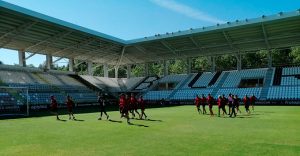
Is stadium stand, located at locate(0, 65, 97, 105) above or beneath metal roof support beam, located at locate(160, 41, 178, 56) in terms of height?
beneath

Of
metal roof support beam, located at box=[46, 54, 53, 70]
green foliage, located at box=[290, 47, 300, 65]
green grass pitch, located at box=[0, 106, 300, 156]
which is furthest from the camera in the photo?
green foliage, located at box=[290, 47, 300, 65]

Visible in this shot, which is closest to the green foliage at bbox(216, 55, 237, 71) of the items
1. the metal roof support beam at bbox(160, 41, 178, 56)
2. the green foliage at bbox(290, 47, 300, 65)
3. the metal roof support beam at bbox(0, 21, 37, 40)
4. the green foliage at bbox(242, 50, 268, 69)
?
the green foliage at bbox(242, 50, 268, 69)

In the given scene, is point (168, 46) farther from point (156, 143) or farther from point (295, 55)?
point (295, 55)

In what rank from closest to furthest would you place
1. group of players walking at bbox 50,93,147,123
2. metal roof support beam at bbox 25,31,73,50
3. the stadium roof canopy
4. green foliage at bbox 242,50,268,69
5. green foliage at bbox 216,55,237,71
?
group of players walking at bbox 50,93,147,123
the stadium roof canopy
metal roof support beam at bbox 25,31,73,50
green foliage at bbox 242,50,268,69
green foliage at bbox 216,55,237,71

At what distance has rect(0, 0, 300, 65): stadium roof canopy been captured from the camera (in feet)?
111

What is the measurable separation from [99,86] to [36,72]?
11433 millimetres

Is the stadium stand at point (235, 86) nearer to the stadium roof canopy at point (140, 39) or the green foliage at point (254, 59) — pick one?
the stadium roof canopy at point (140, 39)

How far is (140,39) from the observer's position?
46500mm

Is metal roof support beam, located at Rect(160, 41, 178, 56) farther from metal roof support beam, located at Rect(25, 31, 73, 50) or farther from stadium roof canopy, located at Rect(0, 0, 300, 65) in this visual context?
metal roof support beam, located at Rect(25, 31, 73, 50)

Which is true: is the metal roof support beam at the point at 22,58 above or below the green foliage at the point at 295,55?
below

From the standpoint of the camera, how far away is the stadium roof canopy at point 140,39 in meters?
33.9

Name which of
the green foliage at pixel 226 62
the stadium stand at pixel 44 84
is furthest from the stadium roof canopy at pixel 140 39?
the green foliage at pixel 226 62

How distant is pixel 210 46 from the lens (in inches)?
1853

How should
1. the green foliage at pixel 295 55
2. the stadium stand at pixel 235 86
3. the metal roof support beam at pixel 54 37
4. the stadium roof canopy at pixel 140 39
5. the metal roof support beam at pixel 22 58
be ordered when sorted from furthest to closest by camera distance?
the green foliage at pixel 295 55 < the metal roof support beam at pixel 22 58 < the stadium stand at pixel 235 86 < the metal roof support beam at pixel 54 37 < the stadium roof canopy at pixel 140 39
